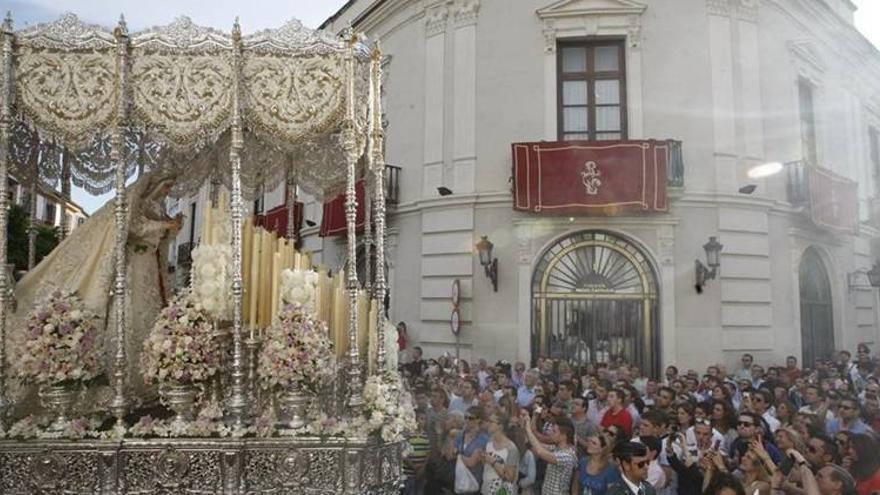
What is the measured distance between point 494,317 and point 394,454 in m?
7.79

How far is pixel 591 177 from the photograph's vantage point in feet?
41.4

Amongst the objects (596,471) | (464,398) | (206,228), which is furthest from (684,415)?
(206,228)

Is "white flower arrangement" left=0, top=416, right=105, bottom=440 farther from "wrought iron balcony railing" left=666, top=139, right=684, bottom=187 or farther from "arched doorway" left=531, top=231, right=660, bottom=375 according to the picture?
"wrought iron balcony railing" left=666, top=139, right=684, bottom=187

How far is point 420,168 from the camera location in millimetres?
14227

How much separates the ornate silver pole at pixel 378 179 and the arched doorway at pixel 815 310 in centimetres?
1164

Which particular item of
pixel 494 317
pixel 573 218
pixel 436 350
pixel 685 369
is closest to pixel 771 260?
pixel 685 369

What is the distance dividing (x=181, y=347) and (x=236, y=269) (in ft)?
2.21

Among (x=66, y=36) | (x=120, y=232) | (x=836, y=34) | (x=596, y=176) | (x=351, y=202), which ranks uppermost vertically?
(x=836, y=34)

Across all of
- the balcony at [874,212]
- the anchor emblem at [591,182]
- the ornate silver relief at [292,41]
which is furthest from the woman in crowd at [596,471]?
the balcony at [874,212]

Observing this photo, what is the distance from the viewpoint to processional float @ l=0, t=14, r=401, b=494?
4.74 metres

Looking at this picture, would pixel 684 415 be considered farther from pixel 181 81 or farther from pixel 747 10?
pixel 747 10

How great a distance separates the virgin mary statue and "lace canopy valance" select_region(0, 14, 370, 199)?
2.65 feet

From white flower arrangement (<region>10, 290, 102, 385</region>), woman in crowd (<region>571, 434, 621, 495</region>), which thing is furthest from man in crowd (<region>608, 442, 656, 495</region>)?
white flower arrangement (<region>10, 290, 102, 385</region>)

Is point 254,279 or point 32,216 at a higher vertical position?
point 32,216
